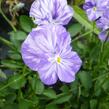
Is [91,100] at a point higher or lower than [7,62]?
lower

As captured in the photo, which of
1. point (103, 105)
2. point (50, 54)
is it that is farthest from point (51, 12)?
point (103, 105)

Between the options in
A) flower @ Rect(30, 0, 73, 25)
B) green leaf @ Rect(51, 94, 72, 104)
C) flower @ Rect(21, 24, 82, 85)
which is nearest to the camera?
flower @ Rect(21, 24, 82, 85)

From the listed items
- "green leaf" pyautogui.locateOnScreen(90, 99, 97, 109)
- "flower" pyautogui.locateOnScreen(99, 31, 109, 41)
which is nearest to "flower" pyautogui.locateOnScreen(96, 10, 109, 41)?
"flower" pyautogui.locateOnScreen(99, 31, 109, 41)

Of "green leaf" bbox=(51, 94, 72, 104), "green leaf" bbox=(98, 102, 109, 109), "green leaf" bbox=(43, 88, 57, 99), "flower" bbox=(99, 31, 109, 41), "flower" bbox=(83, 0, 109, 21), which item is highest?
"flower" bbox=(83, 0, 109, 21)

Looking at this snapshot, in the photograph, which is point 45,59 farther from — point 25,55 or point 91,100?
point 91,100

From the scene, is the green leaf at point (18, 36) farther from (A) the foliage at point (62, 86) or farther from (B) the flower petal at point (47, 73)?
(B) the flower petal at point (47, 73)

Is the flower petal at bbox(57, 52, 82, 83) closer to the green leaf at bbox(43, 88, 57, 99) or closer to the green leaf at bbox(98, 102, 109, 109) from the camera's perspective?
the green leaf at bbox(43, 88, 57, 99)

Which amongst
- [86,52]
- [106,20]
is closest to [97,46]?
[86,52]

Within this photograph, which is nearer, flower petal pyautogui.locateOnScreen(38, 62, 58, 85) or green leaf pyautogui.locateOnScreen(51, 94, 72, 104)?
flower petal pyautogui.locateOnScreen(38, 62, 58, 85)
